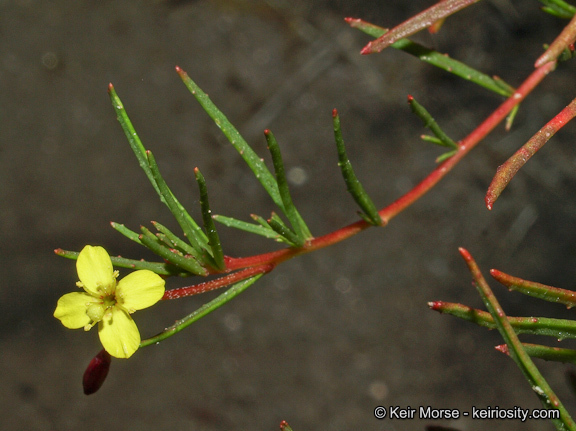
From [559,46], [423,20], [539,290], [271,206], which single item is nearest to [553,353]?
[539,290]

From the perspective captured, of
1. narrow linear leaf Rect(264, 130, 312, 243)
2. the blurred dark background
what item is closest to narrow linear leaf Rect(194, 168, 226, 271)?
narrow linear leaf Rect(264, 130, 312, 243)

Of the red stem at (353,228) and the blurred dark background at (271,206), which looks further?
the blurred dark background at (271,206)

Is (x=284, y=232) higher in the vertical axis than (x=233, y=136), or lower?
lower

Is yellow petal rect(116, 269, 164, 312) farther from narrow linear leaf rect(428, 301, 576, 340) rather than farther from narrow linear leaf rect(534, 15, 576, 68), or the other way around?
narrow linear leaf rect(534, 15, 576, 68)

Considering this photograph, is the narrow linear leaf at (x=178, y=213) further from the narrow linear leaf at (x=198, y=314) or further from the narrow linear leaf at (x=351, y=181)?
the narrow linear leaf at (x=351, y=181)

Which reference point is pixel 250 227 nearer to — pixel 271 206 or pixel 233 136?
pixel 233 136

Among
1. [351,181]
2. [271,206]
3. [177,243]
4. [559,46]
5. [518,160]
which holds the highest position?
[559,46]

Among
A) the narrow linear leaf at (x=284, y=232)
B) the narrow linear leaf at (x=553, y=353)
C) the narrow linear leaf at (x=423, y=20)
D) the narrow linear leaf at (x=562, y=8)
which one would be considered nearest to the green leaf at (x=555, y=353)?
the narrow linear leaf at (x=553, y=353)
